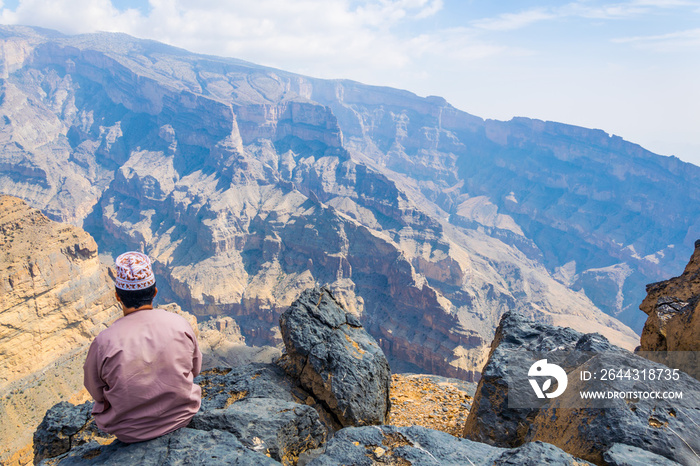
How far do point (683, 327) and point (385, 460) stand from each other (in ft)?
24.1

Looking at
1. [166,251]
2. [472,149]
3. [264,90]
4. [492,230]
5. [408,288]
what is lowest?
[166,251]

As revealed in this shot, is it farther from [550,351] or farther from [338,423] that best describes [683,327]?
[338,423]

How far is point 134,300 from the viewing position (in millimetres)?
4078

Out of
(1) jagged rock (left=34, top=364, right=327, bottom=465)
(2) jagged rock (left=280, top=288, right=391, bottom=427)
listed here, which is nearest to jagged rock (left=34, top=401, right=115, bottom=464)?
(1) jagged rock (left=34, top=364, right=327, bottom=465)

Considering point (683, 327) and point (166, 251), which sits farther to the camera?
point (166, 251)

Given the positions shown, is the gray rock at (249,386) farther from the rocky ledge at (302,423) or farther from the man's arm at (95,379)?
the man's arm at (95,379)

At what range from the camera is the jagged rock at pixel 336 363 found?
7441 millimetres

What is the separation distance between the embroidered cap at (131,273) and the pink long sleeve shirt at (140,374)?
0.32m

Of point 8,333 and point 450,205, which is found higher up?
point 450,205

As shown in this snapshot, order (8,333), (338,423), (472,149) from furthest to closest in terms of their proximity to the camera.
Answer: (472,149), (8,333), (338,423)

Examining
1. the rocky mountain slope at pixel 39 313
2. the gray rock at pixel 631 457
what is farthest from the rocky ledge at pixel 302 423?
the rocky mountain slope at pixel 39 313

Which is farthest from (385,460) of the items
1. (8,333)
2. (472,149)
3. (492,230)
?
(472,149)

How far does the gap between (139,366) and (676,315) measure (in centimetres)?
1065

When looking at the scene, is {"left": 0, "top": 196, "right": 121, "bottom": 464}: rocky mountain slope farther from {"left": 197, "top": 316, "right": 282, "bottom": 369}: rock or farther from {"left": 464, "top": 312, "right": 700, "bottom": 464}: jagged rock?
{"left": 464, "top": 312, "right": 700, "bottom": 464}: jagged rock
